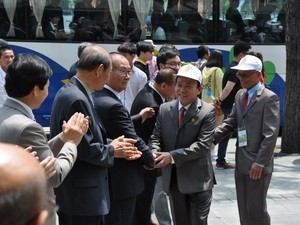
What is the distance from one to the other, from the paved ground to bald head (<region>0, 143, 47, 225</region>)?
5.18 metres

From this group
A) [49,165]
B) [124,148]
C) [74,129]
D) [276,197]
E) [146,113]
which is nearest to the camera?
[49,165]

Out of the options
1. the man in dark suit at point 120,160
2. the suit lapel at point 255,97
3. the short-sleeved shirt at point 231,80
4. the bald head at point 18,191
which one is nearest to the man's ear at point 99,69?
the man in dark suit at point 120,160

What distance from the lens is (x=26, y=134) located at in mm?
3160

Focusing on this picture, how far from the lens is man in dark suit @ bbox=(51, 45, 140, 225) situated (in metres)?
3.91

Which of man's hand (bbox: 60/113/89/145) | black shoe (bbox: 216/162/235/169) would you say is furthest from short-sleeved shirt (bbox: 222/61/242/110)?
man's hand (bbox: 60/113/89/145)

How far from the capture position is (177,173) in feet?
16.1

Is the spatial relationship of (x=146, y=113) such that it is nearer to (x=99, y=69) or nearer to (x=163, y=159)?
(x=163, y=159)

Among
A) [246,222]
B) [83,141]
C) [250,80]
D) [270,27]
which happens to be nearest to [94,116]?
[83,141]

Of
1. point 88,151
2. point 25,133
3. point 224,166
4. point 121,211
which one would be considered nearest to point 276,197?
Result: point 224,166

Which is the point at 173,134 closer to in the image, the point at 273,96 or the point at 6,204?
the point at 273,96

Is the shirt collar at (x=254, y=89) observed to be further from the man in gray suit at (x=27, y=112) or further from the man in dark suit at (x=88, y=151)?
the man in gray suit at (x=27, y=112)

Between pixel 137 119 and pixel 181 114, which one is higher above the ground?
pixel 181 114

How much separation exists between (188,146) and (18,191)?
11.8ft

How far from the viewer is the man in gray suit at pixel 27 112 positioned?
10.4 ft
